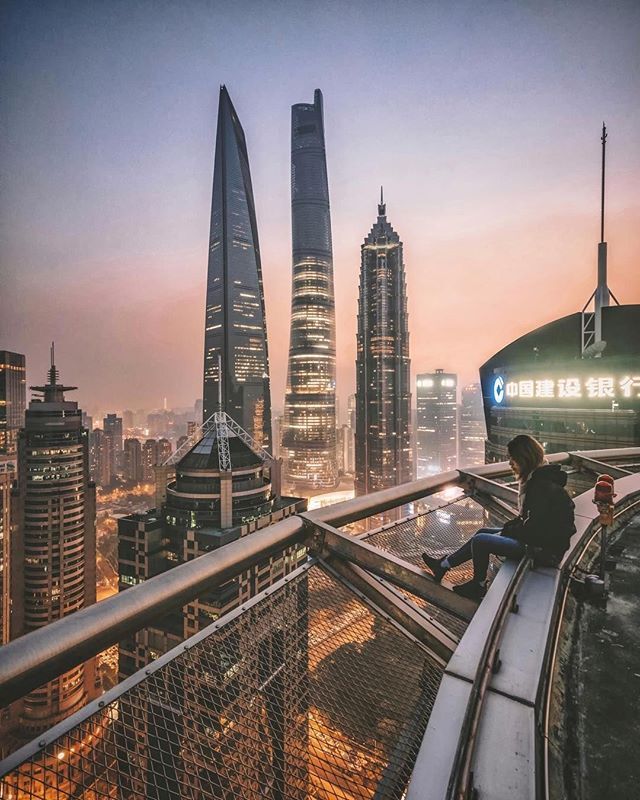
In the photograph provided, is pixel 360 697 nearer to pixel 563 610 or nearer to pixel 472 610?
pixel 472 610

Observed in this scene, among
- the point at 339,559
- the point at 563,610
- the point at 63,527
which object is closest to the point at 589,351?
the point at 563,610

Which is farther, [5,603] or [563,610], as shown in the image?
[5,603]

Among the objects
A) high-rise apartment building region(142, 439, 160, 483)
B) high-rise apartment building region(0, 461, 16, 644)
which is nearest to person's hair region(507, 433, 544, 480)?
high-rise apartment building region(0, 461, 16, 644)

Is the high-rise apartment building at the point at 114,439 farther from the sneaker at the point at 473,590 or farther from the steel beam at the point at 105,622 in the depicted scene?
the steel beam at the point at 105,622

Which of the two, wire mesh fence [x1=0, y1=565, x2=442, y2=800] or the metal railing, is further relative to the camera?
wire mesh fence [x1=0, y1=565, x2=442, y2=800]

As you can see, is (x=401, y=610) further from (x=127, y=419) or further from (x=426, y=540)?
(x=127, y=419)

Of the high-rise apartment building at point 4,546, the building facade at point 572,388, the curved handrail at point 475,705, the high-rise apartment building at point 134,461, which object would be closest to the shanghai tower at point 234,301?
the high-rise apartment building at point 134,461

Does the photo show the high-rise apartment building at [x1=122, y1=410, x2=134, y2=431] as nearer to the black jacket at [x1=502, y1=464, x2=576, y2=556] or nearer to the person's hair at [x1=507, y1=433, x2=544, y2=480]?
the person's hair at [x1=507, y1=433, x2=544, y2=480]
